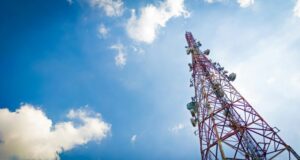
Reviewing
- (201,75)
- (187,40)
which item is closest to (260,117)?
(201,75)

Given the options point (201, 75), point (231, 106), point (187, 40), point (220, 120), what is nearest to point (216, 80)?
point (201, 75)

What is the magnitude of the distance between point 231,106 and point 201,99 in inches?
82.0

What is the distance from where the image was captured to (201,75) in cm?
1759

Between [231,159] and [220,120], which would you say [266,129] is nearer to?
[220,120]

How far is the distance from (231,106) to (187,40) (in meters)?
10.8

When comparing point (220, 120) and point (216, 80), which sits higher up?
point (216, 80)

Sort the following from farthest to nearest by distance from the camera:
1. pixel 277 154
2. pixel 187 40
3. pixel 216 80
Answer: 1. pixel 187 40
2. pixel 216 80
3. pixel 277 154

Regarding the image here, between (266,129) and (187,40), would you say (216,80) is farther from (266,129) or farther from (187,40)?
(187,40)

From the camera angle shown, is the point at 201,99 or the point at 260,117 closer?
the point at 260,117

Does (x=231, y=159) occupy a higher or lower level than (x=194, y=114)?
lower

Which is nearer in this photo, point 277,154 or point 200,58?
point 277,154

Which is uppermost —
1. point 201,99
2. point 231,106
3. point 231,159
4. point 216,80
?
point 216,80

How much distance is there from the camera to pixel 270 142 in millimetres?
12664

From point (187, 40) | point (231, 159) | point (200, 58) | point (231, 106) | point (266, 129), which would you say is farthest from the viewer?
point (187, 40)
